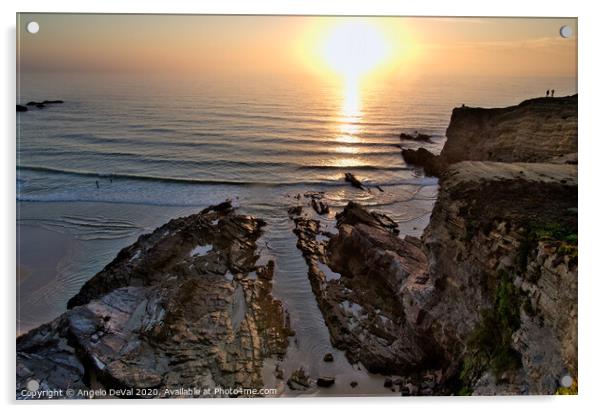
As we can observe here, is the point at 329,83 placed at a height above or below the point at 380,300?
Result: above

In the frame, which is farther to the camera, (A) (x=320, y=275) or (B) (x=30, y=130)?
(A) (x=320, y=275)

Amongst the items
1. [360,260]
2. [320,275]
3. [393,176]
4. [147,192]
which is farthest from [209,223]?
[393,176]

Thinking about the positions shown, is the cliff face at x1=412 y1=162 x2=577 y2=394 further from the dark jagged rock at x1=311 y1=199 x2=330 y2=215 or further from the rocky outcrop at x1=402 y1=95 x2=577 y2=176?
the dark jagged rock at x1=311 y1=199 x2=330 y2=215

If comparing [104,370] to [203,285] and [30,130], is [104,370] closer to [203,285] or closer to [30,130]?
[203,285]

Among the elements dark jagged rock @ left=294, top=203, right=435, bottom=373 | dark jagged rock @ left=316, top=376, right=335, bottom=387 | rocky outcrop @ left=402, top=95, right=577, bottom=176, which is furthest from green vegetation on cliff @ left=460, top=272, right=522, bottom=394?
rocky outcrop @ left=402, top=95, right=577, bottom=176

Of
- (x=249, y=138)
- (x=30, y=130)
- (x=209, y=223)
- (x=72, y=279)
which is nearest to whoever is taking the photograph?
(x=30, y=130)

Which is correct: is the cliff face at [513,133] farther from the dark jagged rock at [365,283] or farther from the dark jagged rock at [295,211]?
the dark jagged rock at [295,211]

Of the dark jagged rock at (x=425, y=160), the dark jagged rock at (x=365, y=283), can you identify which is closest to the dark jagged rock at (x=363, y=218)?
the dark jagged rock at (x=365, y=283)
